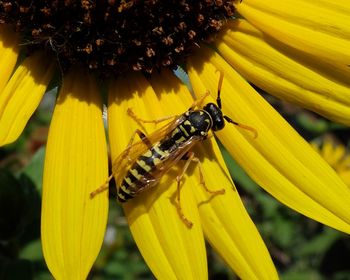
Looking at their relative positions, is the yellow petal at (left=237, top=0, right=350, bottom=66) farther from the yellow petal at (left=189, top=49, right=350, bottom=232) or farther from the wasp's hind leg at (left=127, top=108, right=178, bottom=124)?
the wasp's hind leg at (left=127, top=108, right=178, bottom=124)

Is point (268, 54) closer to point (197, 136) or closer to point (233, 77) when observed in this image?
point (233, 77)

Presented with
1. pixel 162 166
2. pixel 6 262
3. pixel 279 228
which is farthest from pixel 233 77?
pixel 279 228

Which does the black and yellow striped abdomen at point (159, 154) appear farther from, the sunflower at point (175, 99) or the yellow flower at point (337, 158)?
the yellow flower at point (337, 158)

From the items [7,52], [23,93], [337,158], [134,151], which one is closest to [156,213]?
[134,151]

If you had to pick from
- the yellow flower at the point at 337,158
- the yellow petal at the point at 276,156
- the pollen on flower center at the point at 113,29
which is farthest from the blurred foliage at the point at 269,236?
the pollen on flower center at the point at 113,29

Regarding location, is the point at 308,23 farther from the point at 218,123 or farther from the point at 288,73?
the point at 218,123
